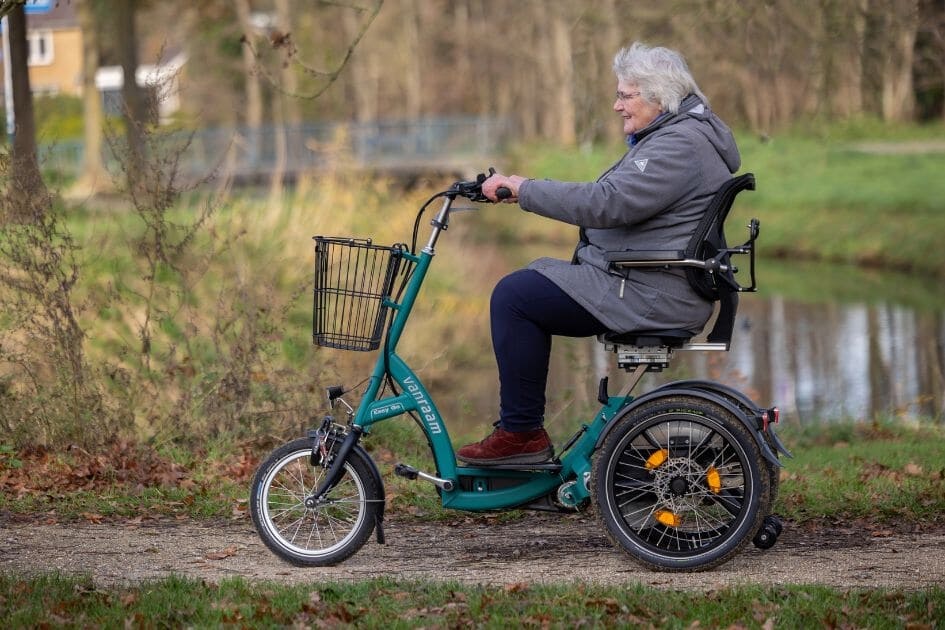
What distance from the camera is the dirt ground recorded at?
507 centimetres

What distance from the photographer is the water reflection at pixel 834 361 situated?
12.5 metres

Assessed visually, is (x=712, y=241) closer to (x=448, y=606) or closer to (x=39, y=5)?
(x=448, y=606)

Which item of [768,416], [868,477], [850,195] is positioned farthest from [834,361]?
[850,195]

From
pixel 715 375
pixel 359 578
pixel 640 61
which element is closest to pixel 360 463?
pixel 359 578

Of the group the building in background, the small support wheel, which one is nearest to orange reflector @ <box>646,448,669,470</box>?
the small support wheel

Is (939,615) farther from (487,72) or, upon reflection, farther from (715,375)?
(487,72)

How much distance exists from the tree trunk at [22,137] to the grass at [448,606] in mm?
2909

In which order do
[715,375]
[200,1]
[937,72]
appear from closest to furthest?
A: 1. [715,375]
2. [937,72]
3. [200,1]

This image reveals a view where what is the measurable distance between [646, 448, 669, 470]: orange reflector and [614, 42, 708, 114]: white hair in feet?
4.13

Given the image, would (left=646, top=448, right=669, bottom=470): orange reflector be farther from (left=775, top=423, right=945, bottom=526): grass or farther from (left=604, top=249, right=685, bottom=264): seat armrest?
(left=775, top=423, right=945, bottom=526): grass

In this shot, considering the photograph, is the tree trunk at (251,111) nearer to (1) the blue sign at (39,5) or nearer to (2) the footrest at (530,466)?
(1) the blue sign at (39,5)

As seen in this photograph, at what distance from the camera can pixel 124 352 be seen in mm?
7863

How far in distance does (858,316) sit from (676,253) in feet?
49.2

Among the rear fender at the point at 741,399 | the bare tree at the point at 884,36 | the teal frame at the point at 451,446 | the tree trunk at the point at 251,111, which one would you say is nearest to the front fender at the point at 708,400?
the rear fender at the point at 741,399
